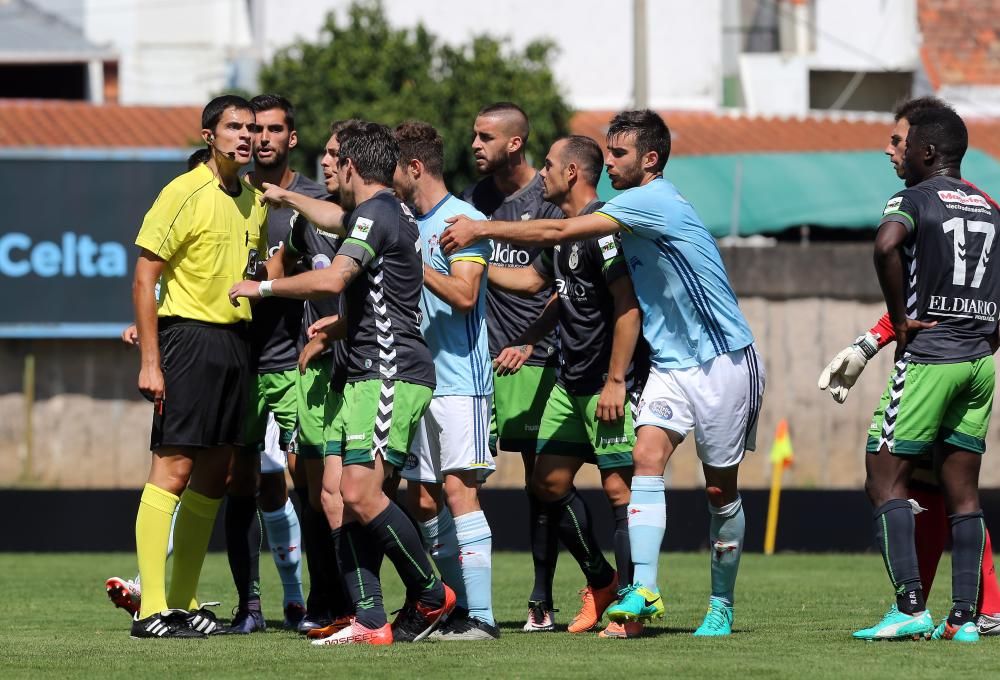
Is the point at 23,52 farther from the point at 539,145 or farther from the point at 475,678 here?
the point at 475,678

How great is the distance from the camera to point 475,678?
592cm

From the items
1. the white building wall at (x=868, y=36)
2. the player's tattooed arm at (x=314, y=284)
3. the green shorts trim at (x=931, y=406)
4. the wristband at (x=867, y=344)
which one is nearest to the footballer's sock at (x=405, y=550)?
the player's tattooed arm at (x=314, y=284)

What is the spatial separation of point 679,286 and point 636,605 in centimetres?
140

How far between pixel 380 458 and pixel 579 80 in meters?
29.3

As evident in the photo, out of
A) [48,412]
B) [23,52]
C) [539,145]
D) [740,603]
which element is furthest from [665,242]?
[23,52]

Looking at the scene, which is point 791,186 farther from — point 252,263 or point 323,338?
point 323,338

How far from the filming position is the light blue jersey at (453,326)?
745 centimetres

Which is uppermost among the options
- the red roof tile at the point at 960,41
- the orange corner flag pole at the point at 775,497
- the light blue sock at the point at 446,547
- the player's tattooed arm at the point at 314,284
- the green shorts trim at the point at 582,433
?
the red roof tile at the point at 960,41

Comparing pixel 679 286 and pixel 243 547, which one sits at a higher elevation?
pixel 679 286

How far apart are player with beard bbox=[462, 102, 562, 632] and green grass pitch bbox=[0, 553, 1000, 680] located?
1.81ft

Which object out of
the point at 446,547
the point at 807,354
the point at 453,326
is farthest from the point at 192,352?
the point at 807,354

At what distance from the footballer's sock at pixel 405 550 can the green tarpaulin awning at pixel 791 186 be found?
43.2 feet

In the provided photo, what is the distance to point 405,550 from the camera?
23.2 feet

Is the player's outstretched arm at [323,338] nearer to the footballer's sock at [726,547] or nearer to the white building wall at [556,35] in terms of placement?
the footballer's sock at [726,547]
